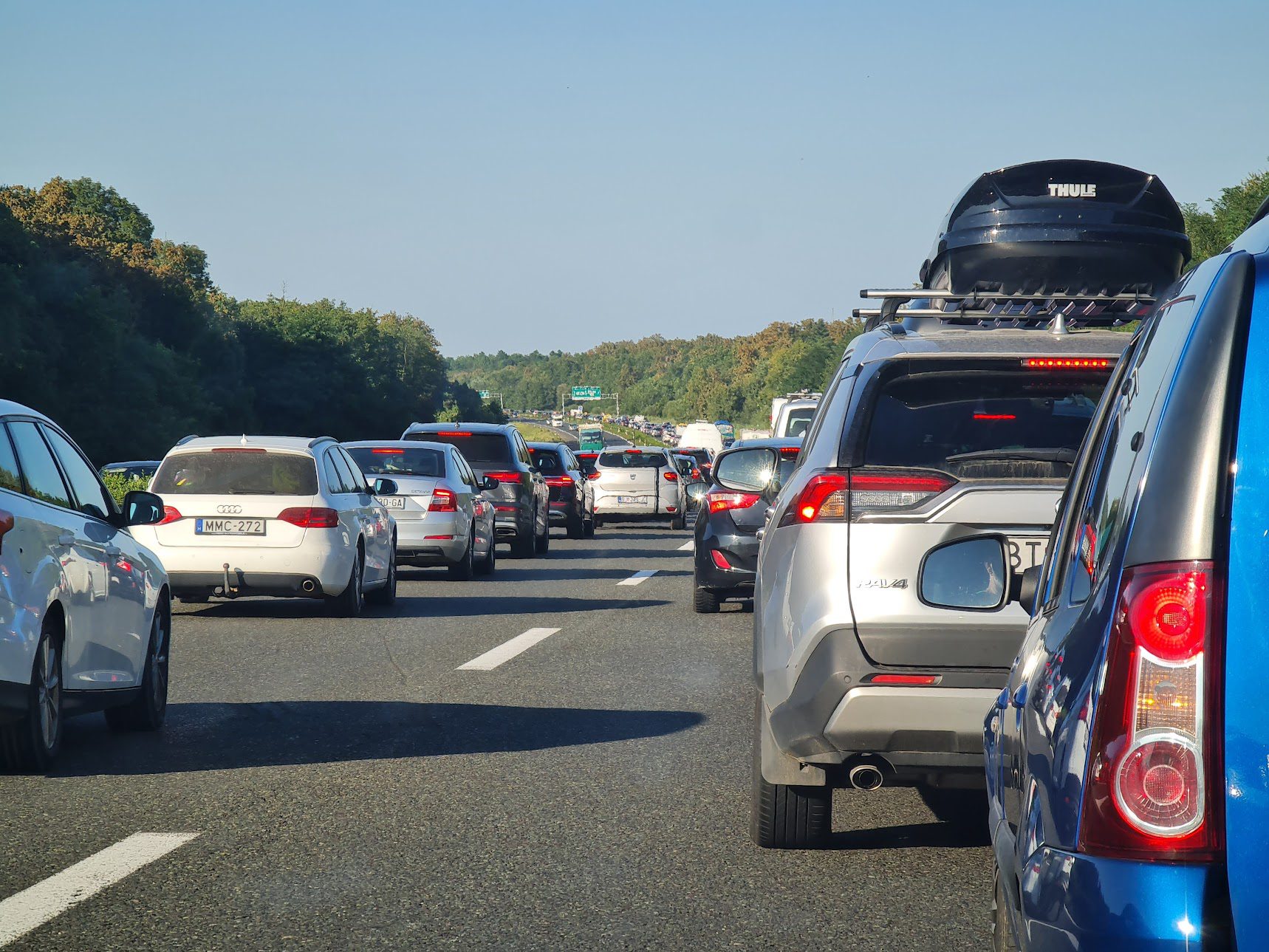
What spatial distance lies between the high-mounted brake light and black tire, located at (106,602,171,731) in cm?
478

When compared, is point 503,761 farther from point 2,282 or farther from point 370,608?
point 2,282

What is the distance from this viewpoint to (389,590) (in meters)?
16.2

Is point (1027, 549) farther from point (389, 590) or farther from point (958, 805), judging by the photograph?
point (389, 590)

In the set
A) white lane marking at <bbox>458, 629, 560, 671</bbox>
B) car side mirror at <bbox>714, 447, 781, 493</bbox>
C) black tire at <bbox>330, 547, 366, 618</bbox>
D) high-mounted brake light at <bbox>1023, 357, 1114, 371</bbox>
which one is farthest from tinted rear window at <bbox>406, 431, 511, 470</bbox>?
high-mounted brake light at <bbox>1023, 357, 1114, 371</bbox>

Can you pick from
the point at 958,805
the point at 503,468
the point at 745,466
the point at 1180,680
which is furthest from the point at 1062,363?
the point at 503,468

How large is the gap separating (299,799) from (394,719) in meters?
2.14

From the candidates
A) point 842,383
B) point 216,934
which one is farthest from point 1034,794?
point 842,383

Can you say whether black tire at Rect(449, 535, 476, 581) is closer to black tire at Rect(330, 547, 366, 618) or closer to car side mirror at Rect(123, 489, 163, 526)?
black tire at Rect(330, 547, 366, 618)

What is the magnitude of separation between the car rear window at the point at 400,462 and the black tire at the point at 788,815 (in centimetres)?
1367

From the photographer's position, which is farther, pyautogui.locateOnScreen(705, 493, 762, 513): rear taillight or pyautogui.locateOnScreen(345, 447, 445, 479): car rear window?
pyautogui.locateOnScreen(345, 447, 445, 479): car rear window

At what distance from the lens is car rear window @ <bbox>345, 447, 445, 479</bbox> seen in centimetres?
1938

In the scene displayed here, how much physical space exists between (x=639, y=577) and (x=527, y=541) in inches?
A: 201

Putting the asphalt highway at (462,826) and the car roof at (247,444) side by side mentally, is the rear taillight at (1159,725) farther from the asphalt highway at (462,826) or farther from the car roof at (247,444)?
the car roof at (247,444)

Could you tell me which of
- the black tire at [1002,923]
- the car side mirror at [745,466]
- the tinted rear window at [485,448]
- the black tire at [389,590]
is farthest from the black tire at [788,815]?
the tinted rear window at [485,448]
